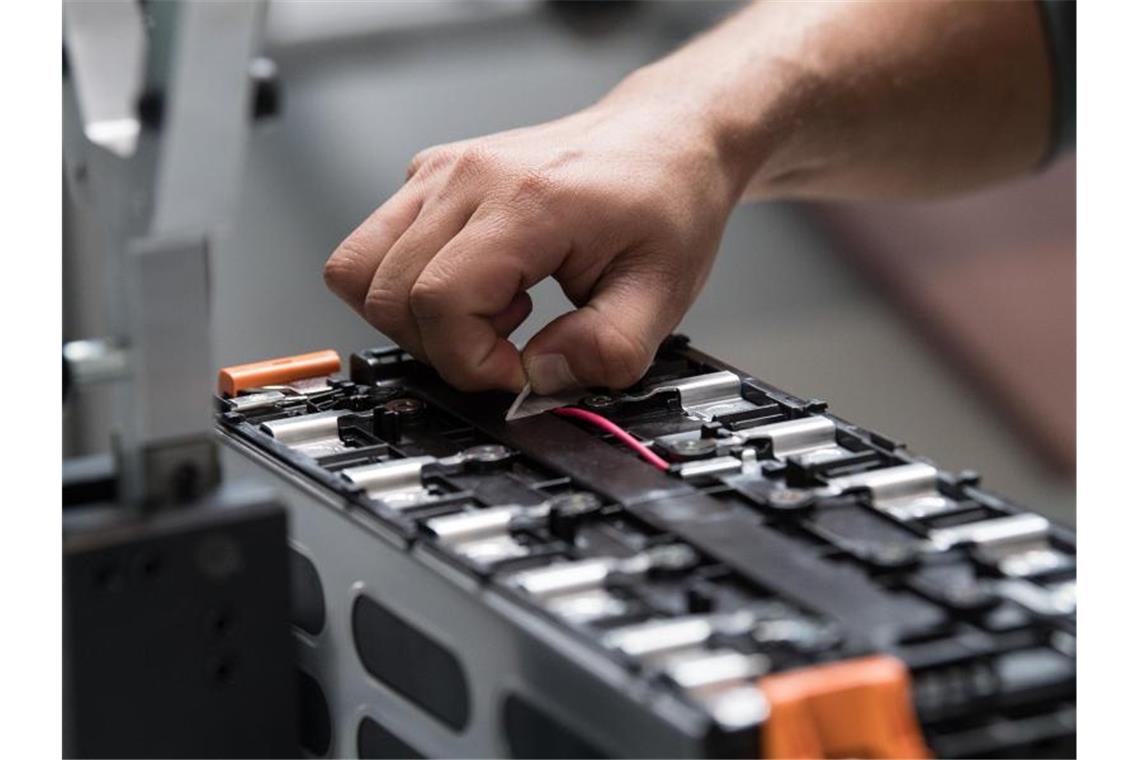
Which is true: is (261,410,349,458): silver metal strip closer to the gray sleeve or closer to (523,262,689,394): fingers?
(523,262,689,394): fingers

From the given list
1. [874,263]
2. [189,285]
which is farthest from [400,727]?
[874,263]

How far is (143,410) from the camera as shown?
0.91 meters

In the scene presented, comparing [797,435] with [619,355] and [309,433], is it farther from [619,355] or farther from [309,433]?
[309,433]

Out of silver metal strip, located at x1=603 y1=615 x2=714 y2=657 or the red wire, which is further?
the red wire

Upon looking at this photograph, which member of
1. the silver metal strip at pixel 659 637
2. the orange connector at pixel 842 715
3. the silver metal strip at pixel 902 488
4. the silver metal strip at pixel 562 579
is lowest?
the orange connector at pixel 842 715

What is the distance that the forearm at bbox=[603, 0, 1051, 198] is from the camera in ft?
4.99

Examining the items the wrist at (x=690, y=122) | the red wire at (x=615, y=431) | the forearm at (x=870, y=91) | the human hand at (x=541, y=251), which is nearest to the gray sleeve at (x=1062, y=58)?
the forearm at (x=870, y=91)

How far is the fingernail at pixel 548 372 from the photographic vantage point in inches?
49.4

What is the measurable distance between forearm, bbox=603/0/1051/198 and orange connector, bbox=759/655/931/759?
0.68 meters

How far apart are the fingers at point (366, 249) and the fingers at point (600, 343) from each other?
0.13 m

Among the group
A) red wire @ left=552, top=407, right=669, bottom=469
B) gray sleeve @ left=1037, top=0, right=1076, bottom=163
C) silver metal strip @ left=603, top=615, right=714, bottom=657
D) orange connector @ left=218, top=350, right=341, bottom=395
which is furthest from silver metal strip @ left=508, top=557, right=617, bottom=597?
gray sleeve @ left=1037, top=0, right=1076, bottom=163

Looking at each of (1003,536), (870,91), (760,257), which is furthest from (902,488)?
(760,257)

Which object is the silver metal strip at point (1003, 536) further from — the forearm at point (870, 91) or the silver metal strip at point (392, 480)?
the forearm at point (870, 91)

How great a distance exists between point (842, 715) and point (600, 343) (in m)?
0.44
